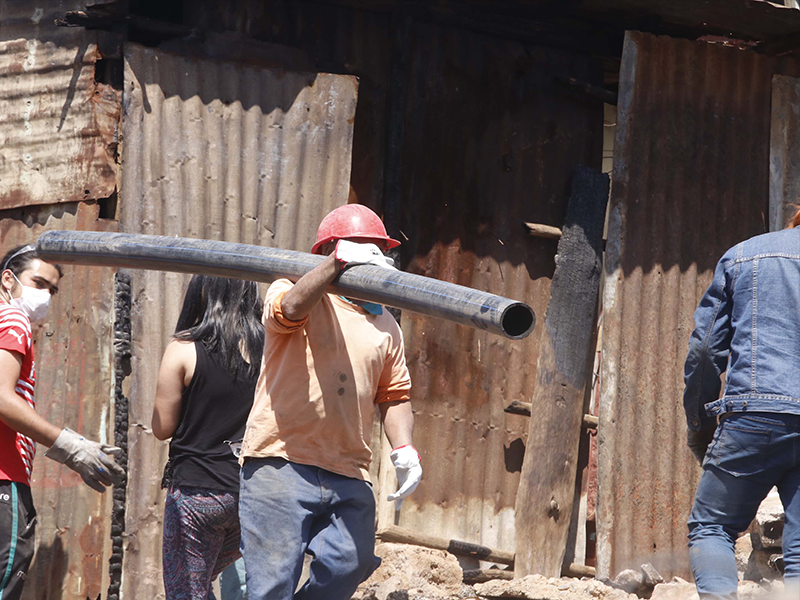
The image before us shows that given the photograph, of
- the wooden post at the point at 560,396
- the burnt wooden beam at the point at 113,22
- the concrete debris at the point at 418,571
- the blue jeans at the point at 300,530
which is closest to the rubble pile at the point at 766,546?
the wooden post at the point at 560,396

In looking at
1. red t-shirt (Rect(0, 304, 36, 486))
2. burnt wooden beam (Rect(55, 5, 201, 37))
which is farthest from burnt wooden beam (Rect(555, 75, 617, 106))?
red t-shirt (Rect(0, 304, 36, 486))

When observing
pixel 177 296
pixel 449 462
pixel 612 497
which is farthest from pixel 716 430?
pixel 177 296

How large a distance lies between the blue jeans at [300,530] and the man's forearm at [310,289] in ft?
2.03

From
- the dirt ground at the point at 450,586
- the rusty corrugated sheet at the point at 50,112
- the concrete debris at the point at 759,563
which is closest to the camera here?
the concrete debris at the point at 759,563

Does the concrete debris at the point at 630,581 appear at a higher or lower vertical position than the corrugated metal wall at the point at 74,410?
lower

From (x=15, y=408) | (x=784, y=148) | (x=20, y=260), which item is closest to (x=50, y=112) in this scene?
(x=20, y=260)

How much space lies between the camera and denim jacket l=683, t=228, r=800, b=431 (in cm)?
378

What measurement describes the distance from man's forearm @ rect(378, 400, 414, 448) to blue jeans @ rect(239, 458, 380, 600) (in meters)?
0.27

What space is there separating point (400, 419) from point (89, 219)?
2.78m

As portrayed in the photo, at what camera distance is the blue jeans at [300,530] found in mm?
3596

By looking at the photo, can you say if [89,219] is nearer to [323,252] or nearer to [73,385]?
[73,385]

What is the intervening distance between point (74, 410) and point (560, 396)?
3.20 meters

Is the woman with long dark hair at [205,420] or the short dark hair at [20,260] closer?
the woman with long dark hair at [205,420]

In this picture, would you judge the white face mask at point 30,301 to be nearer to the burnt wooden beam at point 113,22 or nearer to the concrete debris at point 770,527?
the burnt wooden beam at point 113,22
